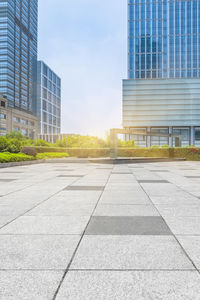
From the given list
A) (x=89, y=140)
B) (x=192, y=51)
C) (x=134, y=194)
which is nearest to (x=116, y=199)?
(x=134, y=194)

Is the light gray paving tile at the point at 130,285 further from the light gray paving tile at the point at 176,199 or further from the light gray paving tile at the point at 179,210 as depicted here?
the light gray paving tile at the point at 176,199

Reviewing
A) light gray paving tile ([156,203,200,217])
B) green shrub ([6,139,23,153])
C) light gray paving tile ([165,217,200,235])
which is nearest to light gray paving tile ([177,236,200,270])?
light gray paving tile ([165,217,200,235])

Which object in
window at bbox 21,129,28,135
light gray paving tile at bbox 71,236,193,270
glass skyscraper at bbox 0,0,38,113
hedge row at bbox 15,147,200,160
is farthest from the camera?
glass skyscraper at bbox 0,0,38,113

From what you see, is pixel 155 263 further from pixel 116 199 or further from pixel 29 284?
pixel 116 199

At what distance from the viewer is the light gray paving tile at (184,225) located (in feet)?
13.9

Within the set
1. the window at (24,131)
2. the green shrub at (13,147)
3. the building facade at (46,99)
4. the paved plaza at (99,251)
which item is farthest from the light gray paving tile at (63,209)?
the building facade at (46,99)

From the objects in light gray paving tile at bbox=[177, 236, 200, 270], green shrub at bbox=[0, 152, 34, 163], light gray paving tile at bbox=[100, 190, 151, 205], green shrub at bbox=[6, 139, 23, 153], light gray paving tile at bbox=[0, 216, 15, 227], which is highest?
green shrub at bbox=[6, 139, 23, 153]

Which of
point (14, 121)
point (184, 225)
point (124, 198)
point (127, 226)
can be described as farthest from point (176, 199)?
point (14, 121)

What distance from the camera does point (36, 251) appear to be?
3.31 m

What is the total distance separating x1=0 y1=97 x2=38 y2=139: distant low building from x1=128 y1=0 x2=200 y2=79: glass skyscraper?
184 feet

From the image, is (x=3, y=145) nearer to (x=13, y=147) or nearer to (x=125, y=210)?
(x=13, y=147)

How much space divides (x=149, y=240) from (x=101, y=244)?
2.66 feet

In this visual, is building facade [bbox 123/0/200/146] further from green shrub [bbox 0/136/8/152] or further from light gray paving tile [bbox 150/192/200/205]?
light gray paving tile [bbox 150/192/200/205]

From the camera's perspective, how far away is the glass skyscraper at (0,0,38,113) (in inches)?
→ 4855
